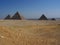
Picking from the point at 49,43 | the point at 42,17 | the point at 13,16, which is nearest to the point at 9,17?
the point at 13,16

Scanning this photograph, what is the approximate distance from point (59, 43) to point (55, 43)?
0.28 m

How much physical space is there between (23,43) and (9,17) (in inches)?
2012

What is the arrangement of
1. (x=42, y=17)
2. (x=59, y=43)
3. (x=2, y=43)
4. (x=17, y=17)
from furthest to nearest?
(x=42, y=17) → (x=17, y=17) → (x=59, y=43) → (x=2, y=43)

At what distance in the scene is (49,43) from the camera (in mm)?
12297

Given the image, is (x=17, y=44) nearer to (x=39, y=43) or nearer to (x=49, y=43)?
(x=39, y=43)

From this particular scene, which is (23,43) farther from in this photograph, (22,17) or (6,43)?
(22,17)

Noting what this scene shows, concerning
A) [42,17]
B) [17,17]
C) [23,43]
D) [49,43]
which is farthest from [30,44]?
[42,17]

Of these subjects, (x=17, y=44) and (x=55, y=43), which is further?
(x=55, y=43)

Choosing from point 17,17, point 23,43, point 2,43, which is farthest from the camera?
point 17,17

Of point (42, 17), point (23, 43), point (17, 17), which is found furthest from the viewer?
point (42, 17)

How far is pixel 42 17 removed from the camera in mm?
64438

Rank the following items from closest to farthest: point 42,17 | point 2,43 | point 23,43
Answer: point 2,43, point 23,43, point 42,17

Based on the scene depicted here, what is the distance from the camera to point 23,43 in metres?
11.6

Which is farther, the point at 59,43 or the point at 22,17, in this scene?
the point at 22,17
